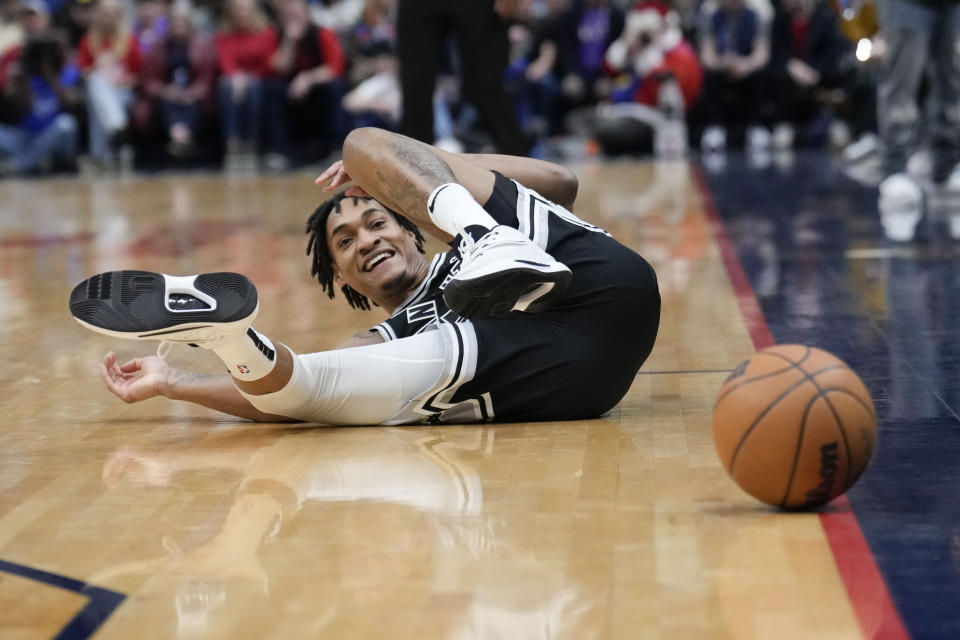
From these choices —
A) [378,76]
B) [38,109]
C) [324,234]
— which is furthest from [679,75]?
[324,234]

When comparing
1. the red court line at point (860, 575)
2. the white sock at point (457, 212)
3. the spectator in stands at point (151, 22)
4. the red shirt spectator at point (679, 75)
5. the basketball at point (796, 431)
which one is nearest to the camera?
the red court line at point (860, 575)

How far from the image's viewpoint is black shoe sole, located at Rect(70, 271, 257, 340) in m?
2.81

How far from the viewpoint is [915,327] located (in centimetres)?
417

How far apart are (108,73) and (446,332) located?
11240mm

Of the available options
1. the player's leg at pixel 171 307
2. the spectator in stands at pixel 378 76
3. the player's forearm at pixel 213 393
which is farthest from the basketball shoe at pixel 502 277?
the spectator in stands at pixel 378 76

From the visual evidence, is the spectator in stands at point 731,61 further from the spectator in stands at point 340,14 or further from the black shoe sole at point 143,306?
the black shoe sole at point 143,306

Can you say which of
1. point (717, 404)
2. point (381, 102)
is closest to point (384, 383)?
point (717, 404)

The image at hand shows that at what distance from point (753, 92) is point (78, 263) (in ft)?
28.5

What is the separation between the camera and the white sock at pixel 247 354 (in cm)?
293

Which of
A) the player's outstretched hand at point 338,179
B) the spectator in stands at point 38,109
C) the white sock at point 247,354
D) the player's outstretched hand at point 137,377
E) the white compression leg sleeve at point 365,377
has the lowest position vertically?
the spectator in stands at point 38,109

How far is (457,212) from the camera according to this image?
3057 millimetres

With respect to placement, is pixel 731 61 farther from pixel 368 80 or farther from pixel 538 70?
pixel 368 80

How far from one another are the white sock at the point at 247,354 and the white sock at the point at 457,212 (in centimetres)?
47

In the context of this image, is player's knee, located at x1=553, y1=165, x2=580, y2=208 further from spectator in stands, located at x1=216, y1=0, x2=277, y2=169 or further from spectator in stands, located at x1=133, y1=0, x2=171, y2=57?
spectator in stands, located at x1=133, y1=0, x2=171, y2=57
